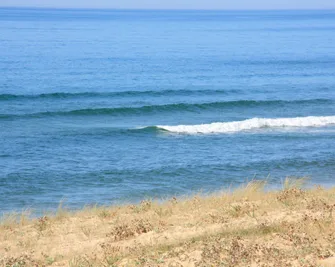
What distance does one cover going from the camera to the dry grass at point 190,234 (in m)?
8.68

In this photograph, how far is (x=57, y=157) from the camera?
2034cm

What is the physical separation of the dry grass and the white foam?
1240 centimetres

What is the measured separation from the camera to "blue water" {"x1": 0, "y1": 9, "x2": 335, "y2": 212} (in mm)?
17781

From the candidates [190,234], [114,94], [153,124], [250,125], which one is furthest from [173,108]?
[190,234]

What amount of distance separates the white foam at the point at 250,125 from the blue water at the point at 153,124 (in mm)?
47

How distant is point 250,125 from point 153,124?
4.54 m

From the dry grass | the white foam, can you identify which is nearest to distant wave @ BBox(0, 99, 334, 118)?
the white foam

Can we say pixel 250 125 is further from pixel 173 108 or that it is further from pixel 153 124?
pixel 173 108

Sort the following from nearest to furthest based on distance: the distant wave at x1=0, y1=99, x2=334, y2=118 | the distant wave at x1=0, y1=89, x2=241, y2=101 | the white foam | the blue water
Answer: the blue water
the white foam
the distant wave at x1=0, y1=99, x2=334, y2=118
the distant wave at x1=0, y1=89, x2=241, y2=101

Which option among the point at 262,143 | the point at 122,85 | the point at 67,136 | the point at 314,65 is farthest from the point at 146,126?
the point at 314,65

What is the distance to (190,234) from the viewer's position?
10.2 metres

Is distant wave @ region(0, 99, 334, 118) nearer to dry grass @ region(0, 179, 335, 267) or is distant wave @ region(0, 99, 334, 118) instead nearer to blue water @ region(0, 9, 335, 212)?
blue water @ region(0, 9, 335, 212)

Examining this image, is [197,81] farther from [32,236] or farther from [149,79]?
[32,236]

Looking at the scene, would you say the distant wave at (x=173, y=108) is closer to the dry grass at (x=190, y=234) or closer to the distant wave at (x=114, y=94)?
the distant wave at (x=114, y=94)
